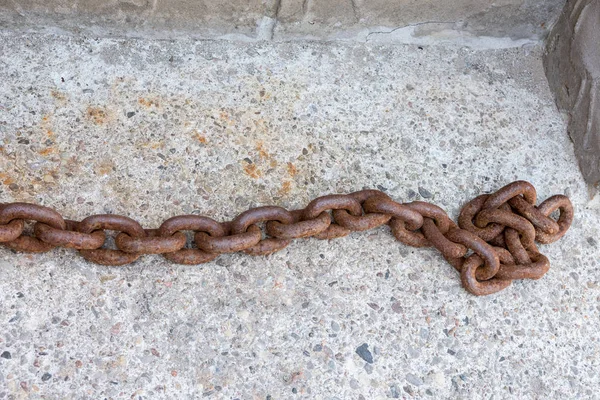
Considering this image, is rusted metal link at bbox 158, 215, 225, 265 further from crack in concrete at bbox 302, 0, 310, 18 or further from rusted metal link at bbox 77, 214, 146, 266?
crack in concrete at bbox 302, 0, 310, 18

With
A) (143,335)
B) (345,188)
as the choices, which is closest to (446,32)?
(345,188)

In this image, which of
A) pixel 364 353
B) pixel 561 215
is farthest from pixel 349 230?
pixel 561 215

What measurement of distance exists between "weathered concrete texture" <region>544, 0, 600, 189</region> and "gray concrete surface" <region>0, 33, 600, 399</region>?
61mm

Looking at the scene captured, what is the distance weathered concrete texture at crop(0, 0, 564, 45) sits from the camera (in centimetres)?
194

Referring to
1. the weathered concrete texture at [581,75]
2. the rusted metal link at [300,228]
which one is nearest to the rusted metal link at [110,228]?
the rusted metal link at [300,228]

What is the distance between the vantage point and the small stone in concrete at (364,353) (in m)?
1.73

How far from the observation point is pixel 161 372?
162 centimetres

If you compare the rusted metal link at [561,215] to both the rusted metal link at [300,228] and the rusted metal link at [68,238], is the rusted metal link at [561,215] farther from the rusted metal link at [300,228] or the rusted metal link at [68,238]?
the rusted metal link at [68,238]

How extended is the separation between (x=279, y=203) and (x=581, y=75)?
1109 mm

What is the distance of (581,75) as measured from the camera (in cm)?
208

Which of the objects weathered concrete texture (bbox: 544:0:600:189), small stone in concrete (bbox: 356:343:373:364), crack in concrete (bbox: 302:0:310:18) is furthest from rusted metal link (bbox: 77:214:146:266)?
weathered concrete texture (bbox: 544:0:600:189)

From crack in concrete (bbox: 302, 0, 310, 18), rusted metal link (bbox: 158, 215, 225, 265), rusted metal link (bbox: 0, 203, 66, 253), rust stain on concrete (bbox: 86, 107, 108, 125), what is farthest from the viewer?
crack in concrete (bbox: 302, 0, 310, 18)

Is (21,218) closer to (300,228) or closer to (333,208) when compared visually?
(300,228)

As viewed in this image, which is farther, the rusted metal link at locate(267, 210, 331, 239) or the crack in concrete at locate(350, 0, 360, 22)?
the crack in concrete at locate(350, 0, 360, 22)
